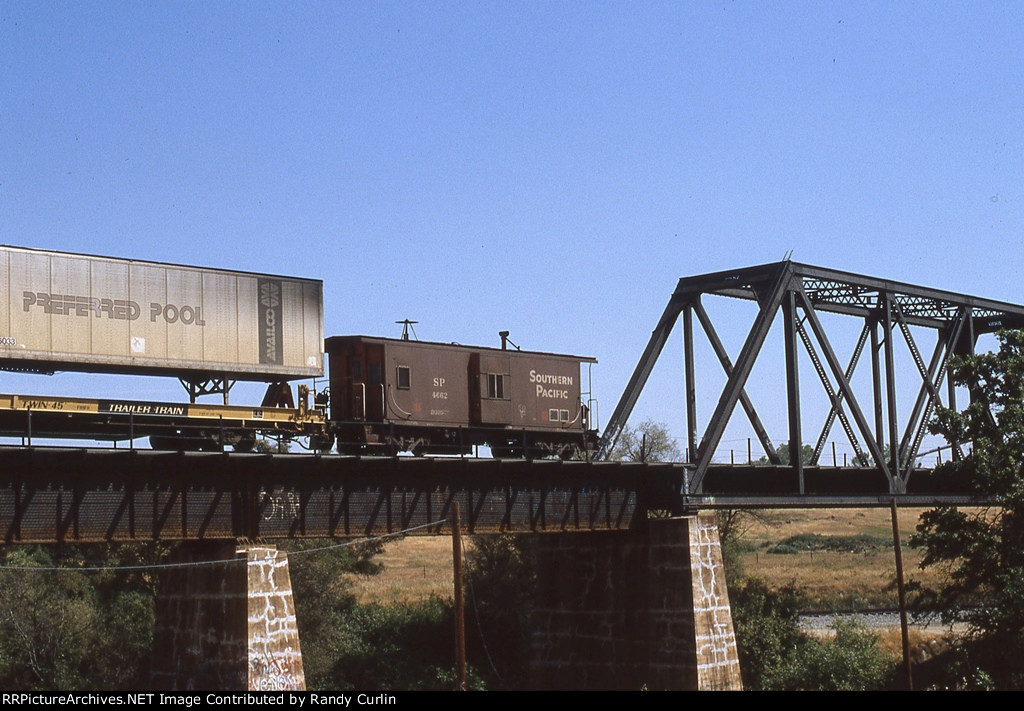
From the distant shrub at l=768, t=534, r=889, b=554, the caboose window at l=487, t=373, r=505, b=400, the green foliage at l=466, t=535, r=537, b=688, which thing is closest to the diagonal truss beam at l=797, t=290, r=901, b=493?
the caboose window at l=487, t=373, r=505, b=400

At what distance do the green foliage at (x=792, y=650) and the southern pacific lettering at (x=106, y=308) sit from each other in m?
25.7

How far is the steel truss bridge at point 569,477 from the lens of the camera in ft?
86.7

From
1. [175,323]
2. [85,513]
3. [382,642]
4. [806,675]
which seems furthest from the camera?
[382,642]

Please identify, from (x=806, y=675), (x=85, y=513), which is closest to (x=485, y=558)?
(x=806, y=675)

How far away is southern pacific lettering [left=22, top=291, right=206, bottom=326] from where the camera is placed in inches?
1164

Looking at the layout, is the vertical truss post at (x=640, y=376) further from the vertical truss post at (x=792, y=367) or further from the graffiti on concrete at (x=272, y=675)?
the graffiti on concrete at (x=272, y=675)

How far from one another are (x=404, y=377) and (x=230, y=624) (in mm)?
12136

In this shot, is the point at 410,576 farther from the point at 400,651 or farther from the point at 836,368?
the point at 836,368

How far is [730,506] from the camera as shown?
39.3 meters

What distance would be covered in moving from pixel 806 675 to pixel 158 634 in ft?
81.5

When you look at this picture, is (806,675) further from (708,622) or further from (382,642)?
(382,642)

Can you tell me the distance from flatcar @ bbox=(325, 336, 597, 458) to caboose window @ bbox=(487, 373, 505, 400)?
0.03 m

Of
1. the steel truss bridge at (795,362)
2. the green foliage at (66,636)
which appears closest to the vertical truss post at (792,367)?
the steel truss bridge at (795,362)

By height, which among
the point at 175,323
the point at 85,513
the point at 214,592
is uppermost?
the point at 175,323
